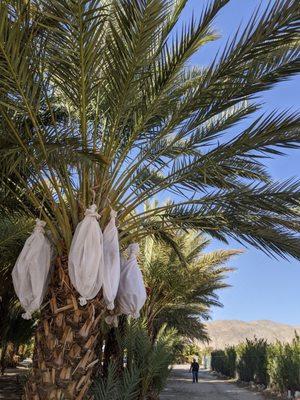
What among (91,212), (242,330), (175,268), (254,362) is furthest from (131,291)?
(242,330)

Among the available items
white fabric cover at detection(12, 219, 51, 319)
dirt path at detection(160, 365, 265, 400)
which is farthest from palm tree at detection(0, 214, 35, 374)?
dirt path at detection(160, 365, 265, 400)

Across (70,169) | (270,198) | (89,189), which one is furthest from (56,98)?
(270,198)

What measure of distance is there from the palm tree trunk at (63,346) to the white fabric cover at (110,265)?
9.9 inches

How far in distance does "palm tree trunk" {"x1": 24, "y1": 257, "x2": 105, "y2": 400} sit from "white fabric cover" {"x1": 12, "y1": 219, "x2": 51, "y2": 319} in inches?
6.6

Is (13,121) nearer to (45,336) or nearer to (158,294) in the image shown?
(45,336)

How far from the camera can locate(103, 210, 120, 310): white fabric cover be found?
503cm

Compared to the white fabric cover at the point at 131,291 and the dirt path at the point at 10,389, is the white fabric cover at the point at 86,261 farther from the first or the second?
the dirt path at the point at 10,389

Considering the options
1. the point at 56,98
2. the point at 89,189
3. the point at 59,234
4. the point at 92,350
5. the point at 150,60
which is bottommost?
the point at 92,350

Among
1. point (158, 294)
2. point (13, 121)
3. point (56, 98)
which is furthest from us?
point (158, 294)

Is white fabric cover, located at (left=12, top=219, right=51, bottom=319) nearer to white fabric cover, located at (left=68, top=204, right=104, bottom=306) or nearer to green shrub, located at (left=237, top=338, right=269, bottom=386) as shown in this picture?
white fabric cover, located at (left=68, top=204, right=104, bottom=306)

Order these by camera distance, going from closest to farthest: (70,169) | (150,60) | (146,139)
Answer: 1. (150,60)
2. (70,169)
3. (146,139)

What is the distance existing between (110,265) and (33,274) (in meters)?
0.80

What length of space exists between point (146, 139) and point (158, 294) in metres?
9.90

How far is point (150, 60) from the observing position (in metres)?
5.11
